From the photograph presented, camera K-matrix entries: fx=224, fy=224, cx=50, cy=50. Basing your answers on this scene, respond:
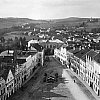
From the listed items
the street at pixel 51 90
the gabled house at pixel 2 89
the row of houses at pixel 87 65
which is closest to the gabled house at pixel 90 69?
the row of houses at pixel 87 65

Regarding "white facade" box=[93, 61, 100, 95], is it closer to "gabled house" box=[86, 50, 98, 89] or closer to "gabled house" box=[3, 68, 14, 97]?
"gabled house" box=[86, 50, 98, 89]

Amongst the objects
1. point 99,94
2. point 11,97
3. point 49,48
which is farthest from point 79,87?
point 49,48

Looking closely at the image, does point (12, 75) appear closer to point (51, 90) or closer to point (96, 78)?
point (51, 90)

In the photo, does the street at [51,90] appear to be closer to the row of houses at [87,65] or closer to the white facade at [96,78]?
the white facade at [96,78]

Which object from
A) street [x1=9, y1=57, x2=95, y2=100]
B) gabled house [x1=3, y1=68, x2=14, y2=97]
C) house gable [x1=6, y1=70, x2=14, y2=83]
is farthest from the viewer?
street [x1=9, y1=57, x2=95, y2=100]

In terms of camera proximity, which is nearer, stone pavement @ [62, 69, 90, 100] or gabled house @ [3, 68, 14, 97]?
gabled house @ [3, 68, 14, 97]

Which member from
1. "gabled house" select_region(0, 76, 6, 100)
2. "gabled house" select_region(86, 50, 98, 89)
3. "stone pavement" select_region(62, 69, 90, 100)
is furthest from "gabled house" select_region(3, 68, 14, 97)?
Result: "gabled house" select_region(86, 50, 98, 89)

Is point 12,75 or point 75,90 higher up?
point 12,75

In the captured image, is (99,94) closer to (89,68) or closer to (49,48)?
(89,68)

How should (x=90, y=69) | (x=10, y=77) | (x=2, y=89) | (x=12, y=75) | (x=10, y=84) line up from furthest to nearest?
1. (x=90, y=69)
2. (x=12, y=75)
3. (x=10, y=84)
4. (x=10, y=77)
5. (x=2, y=89)

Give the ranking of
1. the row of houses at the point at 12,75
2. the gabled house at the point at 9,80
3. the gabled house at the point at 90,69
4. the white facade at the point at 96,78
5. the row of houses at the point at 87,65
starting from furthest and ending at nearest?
the gabled house at the point at 90,69, the row of houses at the point at 87,65, the white facade at the point at 96,78, the gabled house at the point at 9,80, the row of houses at the point at 12,75

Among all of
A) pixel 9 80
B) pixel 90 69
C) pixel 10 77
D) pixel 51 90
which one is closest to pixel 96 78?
pixel 90 69

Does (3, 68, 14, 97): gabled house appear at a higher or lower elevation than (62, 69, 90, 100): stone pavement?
higher
